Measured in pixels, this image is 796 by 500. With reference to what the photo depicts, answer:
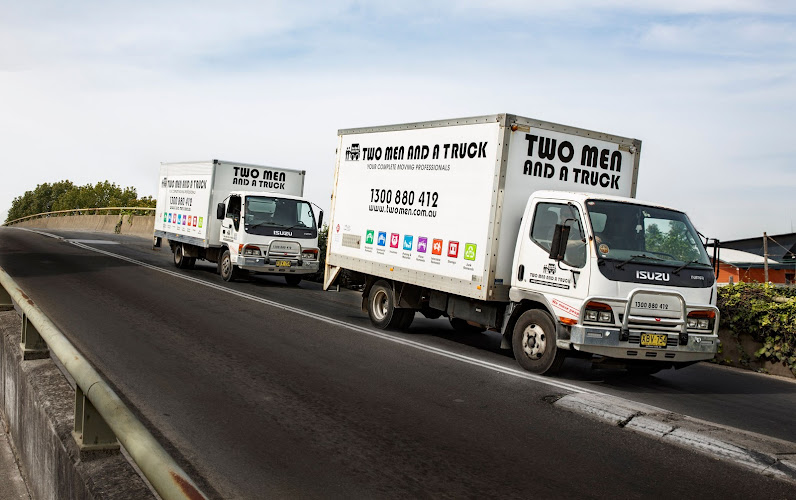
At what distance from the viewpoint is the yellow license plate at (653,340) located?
28.5ft

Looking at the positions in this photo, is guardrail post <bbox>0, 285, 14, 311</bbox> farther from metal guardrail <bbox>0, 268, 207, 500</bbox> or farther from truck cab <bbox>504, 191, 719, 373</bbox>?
truck cab <bbox>504, 191, 719, 373</bbox>

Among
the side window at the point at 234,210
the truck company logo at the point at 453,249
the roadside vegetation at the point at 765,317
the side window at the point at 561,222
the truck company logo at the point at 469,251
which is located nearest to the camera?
the side window at the point at 561,222

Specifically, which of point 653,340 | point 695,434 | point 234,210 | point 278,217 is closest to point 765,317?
point 653,340

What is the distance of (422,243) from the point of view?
11.7m

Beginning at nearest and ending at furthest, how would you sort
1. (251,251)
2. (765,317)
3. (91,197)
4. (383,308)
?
(765,317) < (383,308) < (251,251) < (91,197)

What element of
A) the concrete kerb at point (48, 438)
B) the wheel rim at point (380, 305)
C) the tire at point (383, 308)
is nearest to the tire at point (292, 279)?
the tire at point (383, 308)

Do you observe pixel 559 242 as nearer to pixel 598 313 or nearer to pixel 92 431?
pixel 598 313

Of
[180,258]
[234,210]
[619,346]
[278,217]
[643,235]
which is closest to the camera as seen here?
[619,346]

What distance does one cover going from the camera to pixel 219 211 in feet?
67.7

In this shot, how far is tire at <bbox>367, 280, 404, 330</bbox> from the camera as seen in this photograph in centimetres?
1271

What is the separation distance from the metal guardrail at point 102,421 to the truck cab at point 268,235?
13.5m

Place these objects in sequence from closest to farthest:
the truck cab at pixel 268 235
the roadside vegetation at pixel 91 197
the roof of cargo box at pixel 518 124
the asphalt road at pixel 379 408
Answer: the asphalt road at pixel 379 408 → the roof of cargo box at pixel 518 124 → the truck cab at pixel 268 235 → the roadside vegetation at pixel 91 197

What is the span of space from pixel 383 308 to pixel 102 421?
943 cm

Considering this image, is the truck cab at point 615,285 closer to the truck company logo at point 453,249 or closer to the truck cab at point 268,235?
the truck company logo at point 453,249
